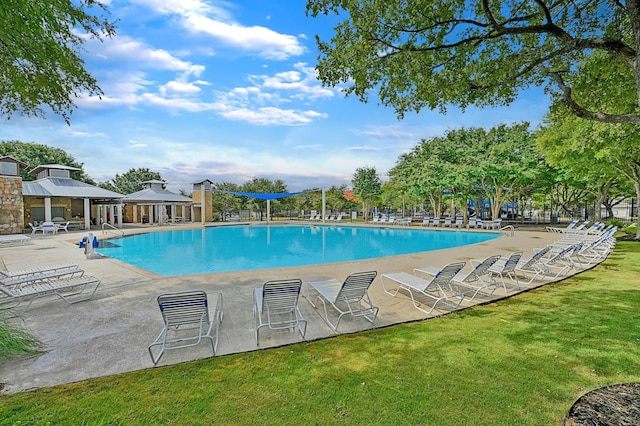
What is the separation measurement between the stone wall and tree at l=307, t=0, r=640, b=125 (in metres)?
22.8

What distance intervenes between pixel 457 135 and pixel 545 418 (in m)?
25.3

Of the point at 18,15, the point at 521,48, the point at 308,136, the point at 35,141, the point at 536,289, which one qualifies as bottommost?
the point at 536,289

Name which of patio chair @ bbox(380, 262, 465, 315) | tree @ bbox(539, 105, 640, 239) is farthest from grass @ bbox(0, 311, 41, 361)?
tree @ bbox(539, 105, 640, 239)

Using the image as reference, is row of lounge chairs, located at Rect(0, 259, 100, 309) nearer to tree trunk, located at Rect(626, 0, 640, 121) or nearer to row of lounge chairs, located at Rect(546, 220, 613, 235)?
tree trunk, located at Rect(626, 0, 640, 121)

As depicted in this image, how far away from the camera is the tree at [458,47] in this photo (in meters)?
4.60

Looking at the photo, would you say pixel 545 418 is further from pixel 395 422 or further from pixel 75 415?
pixel 75 415

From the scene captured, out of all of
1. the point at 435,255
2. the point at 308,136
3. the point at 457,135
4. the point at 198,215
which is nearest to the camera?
the point at 435,255

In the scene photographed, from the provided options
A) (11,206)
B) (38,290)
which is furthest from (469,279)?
(11,206)

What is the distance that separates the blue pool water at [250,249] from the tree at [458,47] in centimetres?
763

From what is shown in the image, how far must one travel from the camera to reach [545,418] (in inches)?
92.9

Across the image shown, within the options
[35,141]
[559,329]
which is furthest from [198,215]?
[559,329]

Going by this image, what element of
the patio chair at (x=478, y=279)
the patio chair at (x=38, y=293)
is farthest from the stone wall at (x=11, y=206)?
the patio chair at (x=478, y=279)

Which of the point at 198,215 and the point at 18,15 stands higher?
the point at 18,15

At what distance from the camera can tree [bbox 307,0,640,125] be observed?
15.1 ft
